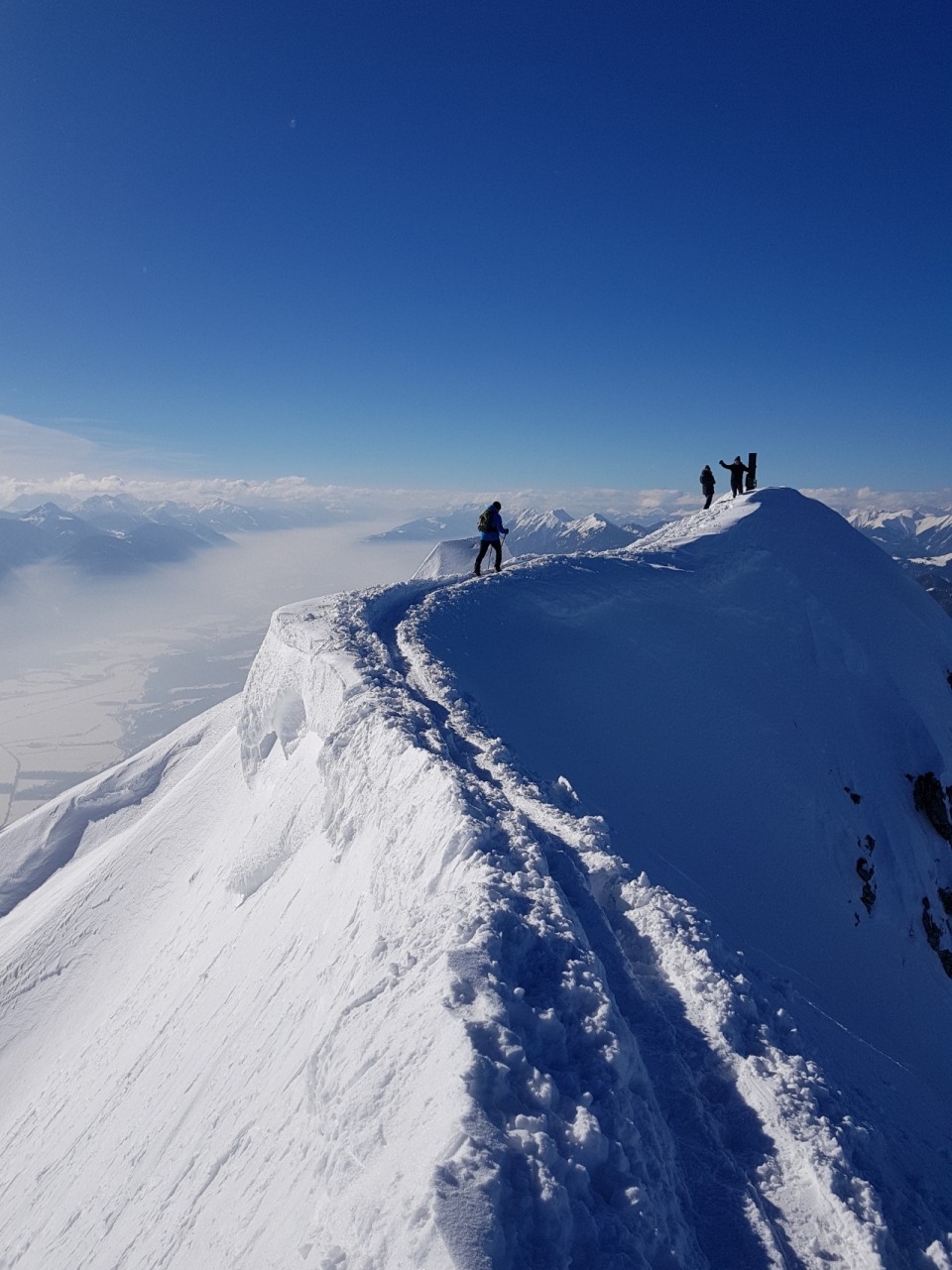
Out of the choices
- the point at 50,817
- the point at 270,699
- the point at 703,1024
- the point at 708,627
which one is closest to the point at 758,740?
the point at 708,627

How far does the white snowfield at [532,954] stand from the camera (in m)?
4.77

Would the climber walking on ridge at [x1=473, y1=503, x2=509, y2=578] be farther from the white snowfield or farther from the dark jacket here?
the white snowfield

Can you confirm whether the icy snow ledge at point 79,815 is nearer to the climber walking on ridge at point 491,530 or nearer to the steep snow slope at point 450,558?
the climber walking on ridge at point 491,530

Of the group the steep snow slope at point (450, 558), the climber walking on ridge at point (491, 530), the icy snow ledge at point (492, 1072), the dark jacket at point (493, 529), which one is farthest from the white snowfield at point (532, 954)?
the steep snow slope at point (450, 558)

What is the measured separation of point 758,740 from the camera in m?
17.7

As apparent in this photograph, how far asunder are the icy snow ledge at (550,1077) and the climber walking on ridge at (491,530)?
1193 cm

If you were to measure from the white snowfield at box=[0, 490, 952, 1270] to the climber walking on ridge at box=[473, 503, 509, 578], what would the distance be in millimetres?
1078

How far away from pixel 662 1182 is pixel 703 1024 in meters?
1.96

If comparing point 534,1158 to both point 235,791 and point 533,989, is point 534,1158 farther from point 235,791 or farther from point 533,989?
point 235,791

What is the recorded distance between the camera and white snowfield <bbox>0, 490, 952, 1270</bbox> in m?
4.77

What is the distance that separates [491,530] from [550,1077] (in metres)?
18.0

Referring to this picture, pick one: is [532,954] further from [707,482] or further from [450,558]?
[450,558]

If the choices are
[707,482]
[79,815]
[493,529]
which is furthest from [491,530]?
[79,815]

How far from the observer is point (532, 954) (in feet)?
20.8
